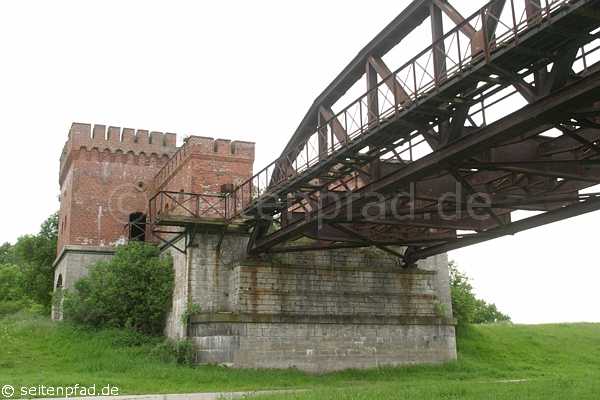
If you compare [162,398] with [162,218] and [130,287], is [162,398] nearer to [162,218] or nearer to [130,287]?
[162,218]

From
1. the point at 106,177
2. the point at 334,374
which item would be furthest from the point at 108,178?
the point at 334,374

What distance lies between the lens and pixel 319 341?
19984 millimetres

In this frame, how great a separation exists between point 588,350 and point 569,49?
66.5ft

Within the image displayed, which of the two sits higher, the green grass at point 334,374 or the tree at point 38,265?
the tree at point 38,265

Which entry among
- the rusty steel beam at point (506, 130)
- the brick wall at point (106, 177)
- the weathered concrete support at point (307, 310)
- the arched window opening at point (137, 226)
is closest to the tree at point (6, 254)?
the brick wall at point (106, 177)

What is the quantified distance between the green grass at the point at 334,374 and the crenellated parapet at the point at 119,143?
783 centimetres

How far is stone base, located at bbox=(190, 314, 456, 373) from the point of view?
1914 centimetres

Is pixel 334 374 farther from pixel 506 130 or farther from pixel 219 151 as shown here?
pixel 506 130

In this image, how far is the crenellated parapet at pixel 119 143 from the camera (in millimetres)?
28562

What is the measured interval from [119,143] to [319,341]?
1397 cm

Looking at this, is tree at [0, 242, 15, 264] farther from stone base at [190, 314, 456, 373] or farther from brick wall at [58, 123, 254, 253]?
stone base at [190, 314, 456, 373]

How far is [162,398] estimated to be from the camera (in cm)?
1363

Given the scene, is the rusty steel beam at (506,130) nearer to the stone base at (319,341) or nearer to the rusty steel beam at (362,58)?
the rusty steel beam at (362,58)

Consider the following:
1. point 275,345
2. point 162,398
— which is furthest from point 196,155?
point 162,398
